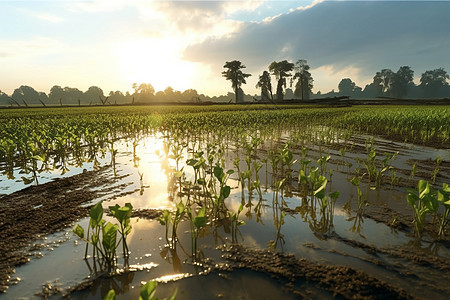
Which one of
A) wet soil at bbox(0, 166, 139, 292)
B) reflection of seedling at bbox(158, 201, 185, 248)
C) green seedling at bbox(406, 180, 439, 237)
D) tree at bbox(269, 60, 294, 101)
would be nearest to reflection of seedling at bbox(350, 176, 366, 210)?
green seedling at bbox(406, 180, 439, 237)

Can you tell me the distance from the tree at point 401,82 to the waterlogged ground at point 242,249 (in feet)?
441

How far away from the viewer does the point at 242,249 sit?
9.55 feet

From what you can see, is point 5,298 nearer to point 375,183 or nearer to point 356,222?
point 356,222

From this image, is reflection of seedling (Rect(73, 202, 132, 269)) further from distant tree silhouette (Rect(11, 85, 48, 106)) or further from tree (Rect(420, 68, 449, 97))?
distant tree silhouette (Rect(11, 85, 48, 106))

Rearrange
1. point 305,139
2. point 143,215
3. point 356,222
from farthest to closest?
point 305,139 → point 143,215 → point 356,222

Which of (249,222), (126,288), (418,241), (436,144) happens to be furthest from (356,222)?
(436,144)

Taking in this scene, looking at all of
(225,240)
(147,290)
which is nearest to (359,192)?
(225,240)

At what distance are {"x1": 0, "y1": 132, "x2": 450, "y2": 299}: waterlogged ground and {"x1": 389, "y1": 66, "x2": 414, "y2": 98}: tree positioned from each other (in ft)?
441

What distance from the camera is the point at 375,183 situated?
5.11m

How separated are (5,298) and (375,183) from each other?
6.04 meters

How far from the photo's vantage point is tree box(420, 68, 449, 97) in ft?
407

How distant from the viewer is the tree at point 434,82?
12419 cm

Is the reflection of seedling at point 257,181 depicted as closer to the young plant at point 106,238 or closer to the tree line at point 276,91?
the young plant at point 106,238

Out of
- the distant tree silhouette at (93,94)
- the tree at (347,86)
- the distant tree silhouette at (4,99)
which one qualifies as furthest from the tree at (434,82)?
the distant tree silhouette at (4,99)
